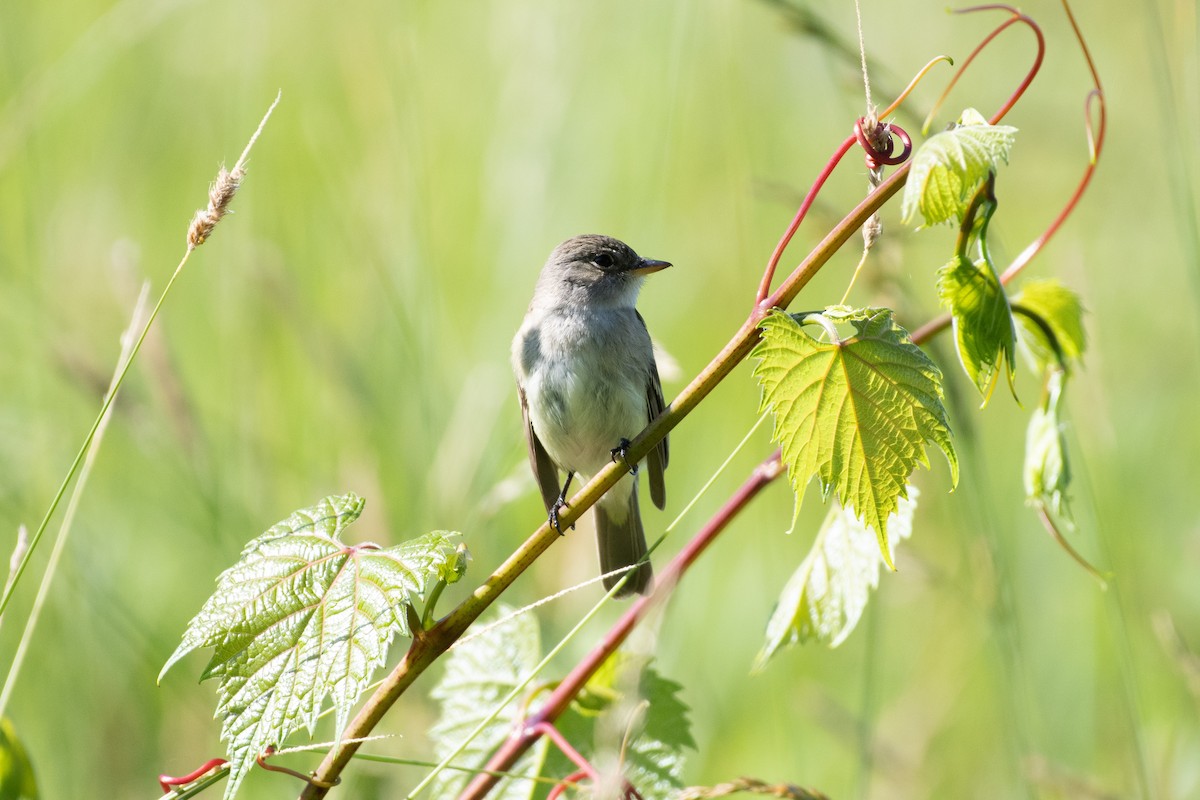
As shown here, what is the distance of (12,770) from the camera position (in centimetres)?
172

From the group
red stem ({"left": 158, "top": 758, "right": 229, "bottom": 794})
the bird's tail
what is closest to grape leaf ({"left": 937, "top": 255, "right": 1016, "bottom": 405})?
red stem ({"left": 158, "top": 758, "right": 229, "bottom": 794})

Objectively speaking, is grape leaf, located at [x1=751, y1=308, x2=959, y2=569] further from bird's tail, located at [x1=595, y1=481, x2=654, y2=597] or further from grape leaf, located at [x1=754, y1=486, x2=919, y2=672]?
bird's tail, located at [x1=595, y1=481, x2=654, y2=597]

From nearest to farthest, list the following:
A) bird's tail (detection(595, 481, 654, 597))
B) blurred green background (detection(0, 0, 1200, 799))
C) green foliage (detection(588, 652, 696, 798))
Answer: green foliage (detection(588, 652, 696, 798)) → blurred green background (detection(0, 0, 1200, 799)) → bird's tail (detection(595, 481, 654, 597))

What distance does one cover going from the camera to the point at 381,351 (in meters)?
4.55

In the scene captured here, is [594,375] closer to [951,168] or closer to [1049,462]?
[1049,462]

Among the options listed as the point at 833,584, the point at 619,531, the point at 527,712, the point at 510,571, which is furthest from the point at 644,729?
the point at 619,531

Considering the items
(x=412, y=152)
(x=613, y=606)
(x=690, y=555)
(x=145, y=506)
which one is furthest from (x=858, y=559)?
(x=145, y=506)

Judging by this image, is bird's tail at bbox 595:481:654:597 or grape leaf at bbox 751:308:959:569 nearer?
grape leaf at bbox 751:308:959:569

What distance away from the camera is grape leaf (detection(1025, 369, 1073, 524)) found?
6.03ft

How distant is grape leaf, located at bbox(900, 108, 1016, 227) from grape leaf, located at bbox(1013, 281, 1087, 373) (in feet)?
1.89

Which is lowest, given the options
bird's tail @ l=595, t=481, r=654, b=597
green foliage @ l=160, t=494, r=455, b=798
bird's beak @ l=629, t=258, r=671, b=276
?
green foliage @ l=160, t=494, r=455, b=798

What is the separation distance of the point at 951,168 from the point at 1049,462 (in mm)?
589

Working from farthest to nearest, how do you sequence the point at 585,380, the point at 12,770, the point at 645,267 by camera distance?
the point at 645,267, the point at 585,380, the point at 12,770

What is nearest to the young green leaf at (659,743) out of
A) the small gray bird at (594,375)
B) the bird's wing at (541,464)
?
the small gray bird at (594,375)
